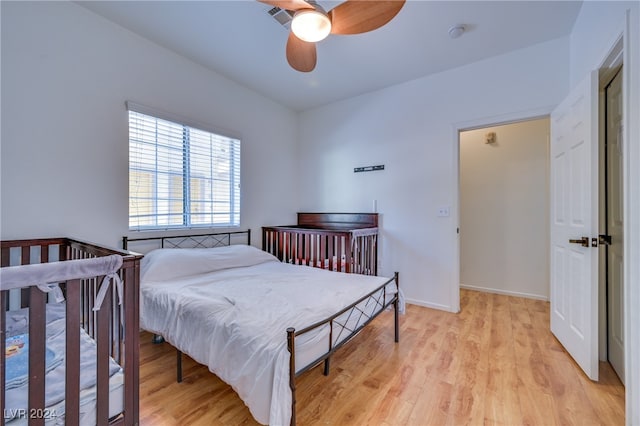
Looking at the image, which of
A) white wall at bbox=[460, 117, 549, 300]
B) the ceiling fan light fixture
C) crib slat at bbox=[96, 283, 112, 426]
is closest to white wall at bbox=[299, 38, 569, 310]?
white wall at bbox=[460, 117, 549, 300]

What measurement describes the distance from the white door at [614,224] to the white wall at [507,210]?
1553mm

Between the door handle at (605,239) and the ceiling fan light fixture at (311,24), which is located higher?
the ceiling fan light fixture at (311,24)

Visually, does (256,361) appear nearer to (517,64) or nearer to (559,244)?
(559,244)

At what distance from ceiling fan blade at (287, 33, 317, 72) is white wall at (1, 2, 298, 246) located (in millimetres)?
1442

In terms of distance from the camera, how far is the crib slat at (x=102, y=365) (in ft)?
3.31

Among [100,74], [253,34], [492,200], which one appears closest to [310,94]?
[253,34]

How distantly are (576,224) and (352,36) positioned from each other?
239 centimetres

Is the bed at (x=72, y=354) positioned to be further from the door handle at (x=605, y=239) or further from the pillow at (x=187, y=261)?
the door handle at (x=605, y=239)

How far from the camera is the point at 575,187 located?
2.02 meters

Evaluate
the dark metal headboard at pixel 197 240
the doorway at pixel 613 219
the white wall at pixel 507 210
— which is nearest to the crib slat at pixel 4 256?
the dark metal headboard at pixel 197 240

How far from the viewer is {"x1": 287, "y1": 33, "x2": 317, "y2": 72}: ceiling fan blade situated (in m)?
1.95

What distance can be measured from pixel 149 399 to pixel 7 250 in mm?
1387

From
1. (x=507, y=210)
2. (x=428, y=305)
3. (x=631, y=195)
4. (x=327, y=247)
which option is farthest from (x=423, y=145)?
(x=631, y=195)

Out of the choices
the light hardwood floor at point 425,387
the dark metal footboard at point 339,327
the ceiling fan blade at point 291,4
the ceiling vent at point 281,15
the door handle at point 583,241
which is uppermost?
the ceiling vent at point 281,15
